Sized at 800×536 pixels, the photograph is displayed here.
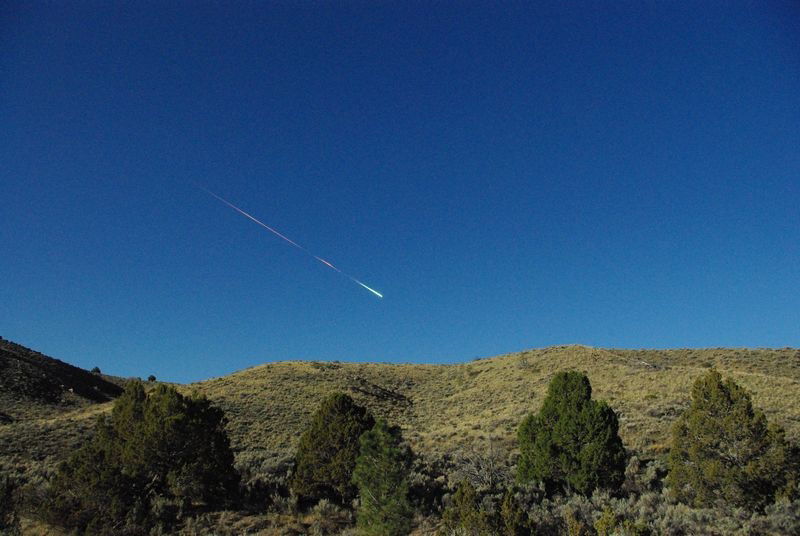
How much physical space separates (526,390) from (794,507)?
4210 cm

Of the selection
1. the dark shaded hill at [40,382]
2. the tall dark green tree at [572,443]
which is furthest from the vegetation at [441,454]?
the tall dark green tree at [572,443]

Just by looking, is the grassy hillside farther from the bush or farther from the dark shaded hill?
the dark shaded hill

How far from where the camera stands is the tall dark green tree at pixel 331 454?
20.0 metres

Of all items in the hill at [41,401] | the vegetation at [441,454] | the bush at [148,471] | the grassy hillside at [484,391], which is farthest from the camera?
the grassy hillside at [484,391]

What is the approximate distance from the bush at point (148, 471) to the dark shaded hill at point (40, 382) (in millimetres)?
35330

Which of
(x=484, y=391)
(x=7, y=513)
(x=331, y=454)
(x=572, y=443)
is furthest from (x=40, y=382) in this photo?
(x=572, y=443)

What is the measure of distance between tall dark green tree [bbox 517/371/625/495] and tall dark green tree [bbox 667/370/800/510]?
2427 millimetres

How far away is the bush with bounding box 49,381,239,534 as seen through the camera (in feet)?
55.7

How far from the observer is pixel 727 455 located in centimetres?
1750

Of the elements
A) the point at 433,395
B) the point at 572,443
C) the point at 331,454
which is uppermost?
the point at 433,395

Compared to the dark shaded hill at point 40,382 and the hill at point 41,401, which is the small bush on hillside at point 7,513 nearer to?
the hill at point 41,401

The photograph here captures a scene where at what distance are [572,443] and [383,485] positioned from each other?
967 cm

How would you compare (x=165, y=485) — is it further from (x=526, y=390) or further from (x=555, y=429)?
(x=526, y=390)

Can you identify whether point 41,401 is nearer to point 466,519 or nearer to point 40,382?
point 40,382
